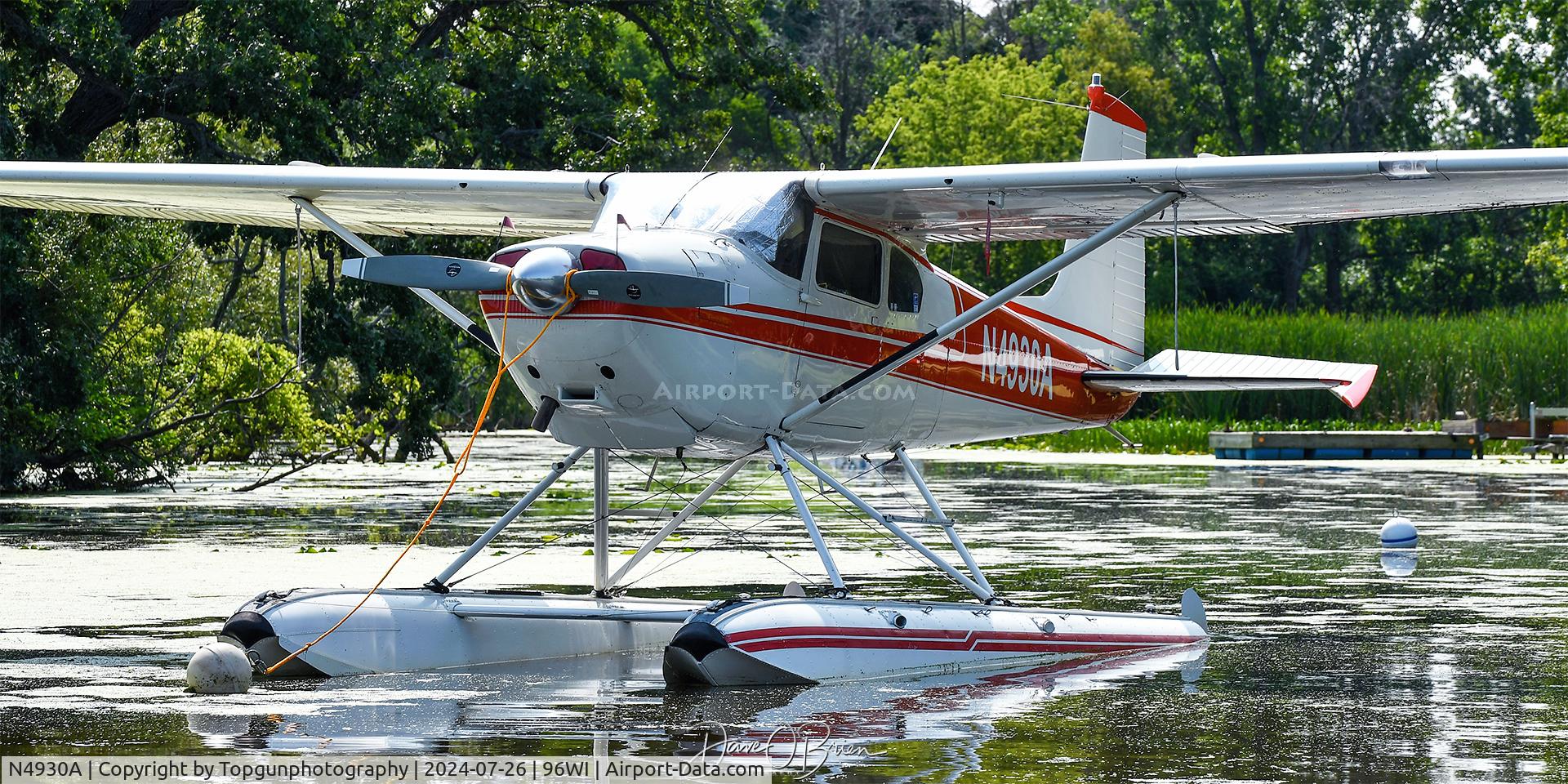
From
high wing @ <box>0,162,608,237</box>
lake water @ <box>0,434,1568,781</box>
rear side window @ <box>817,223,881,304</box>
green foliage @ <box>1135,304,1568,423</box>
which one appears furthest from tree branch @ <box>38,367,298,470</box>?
green foliage @ <box>1135,304,1568,423</box>

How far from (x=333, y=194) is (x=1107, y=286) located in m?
5.47

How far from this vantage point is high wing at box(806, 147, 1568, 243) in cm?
940

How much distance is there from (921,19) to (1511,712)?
64.6m

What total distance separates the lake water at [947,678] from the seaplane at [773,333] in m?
0.29

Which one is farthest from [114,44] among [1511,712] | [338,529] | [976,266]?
[976,266]

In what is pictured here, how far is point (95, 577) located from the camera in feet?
41.7

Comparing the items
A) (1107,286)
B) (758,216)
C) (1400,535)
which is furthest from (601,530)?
(1400,535)

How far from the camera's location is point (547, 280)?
8.30 metres

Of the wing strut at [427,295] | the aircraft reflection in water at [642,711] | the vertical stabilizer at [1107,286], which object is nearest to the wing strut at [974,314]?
the aircraft reflection in water at [642,711]

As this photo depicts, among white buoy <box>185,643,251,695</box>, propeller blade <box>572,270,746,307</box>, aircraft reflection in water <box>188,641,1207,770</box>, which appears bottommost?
aircraft reflection in water <box>188,641,1207,770</box>

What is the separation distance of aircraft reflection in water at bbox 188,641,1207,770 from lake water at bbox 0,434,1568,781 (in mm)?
29

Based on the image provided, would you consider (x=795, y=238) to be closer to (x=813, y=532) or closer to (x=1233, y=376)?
(x=813, y=532)

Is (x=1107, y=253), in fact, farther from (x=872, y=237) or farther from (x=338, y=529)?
(x=338, y=529)

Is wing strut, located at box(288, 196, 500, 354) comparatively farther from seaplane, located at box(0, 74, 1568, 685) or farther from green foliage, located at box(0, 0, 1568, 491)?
green foliage, located at box(0, 0, 1568, 491)
